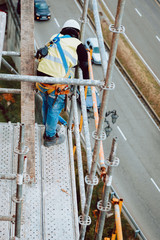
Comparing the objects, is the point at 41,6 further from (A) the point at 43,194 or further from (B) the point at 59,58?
(A) the point at 43,194

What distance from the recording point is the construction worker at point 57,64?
954 cm

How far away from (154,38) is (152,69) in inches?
147

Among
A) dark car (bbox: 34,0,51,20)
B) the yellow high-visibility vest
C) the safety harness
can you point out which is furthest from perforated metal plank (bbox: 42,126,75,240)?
dark car (bbox: 34,0,51,20)

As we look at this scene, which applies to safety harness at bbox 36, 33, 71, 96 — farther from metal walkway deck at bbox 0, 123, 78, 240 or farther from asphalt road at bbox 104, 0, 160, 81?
asphalt road at bbox 104, 0, 160, 81

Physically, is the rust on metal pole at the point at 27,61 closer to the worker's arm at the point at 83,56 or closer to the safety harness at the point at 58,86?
the safety harness at the point at 58,86

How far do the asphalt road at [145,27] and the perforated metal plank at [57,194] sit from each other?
25454 millimetres

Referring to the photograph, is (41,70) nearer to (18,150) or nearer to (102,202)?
(18,150)

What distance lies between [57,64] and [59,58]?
5.4 inches

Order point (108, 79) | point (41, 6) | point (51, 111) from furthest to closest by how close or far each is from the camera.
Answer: point (41, 6) < point (51, 111) < point (108, 79)

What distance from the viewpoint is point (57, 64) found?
9.62m

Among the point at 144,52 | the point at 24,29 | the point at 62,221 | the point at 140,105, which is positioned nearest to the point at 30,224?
the point at 62,221

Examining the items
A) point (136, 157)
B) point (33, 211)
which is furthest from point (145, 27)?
point (33, 211)

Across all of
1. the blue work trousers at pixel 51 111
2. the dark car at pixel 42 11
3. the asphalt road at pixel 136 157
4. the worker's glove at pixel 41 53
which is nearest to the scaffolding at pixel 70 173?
the blue work trousers at pixel 51 111

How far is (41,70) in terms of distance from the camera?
9461 millimetres
